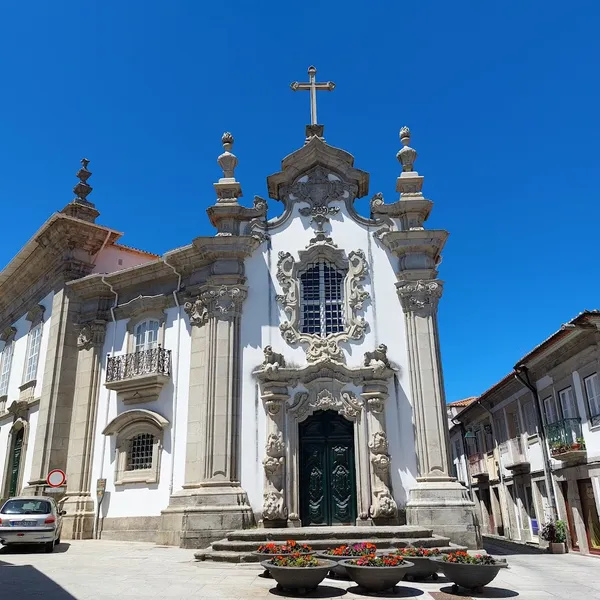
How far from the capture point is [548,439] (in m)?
19.3

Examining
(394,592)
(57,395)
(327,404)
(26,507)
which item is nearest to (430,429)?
(327,404)

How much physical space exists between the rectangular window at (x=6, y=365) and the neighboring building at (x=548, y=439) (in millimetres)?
18844

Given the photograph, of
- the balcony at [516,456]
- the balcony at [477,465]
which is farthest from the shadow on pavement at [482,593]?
the balcony at [477,465]

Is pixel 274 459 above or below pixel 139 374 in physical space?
below

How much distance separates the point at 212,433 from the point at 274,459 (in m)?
1.87

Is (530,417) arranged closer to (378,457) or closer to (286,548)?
(378,457)

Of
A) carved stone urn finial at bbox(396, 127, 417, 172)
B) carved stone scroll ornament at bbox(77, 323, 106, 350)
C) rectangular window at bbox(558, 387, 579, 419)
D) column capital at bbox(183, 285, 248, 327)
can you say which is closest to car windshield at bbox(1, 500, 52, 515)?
carved stone scroll ornament at bbox(77, 323, 106, 350)

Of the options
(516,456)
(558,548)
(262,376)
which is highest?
(262,376)

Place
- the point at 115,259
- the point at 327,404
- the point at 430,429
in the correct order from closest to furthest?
the point at 430,429 → the point at 327,404 → the point at 115,259

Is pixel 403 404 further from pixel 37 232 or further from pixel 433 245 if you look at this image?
pixel 37 232

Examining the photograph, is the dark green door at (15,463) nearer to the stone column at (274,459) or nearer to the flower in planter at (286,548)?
the stone column at (274,459)

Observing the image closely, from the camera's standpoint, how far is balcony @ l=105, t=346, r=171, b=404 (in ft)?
57.9

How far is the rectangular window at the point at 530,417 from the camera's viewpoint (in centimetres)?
2141

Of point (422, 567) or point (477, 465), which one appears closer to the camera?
point (422, 567)
